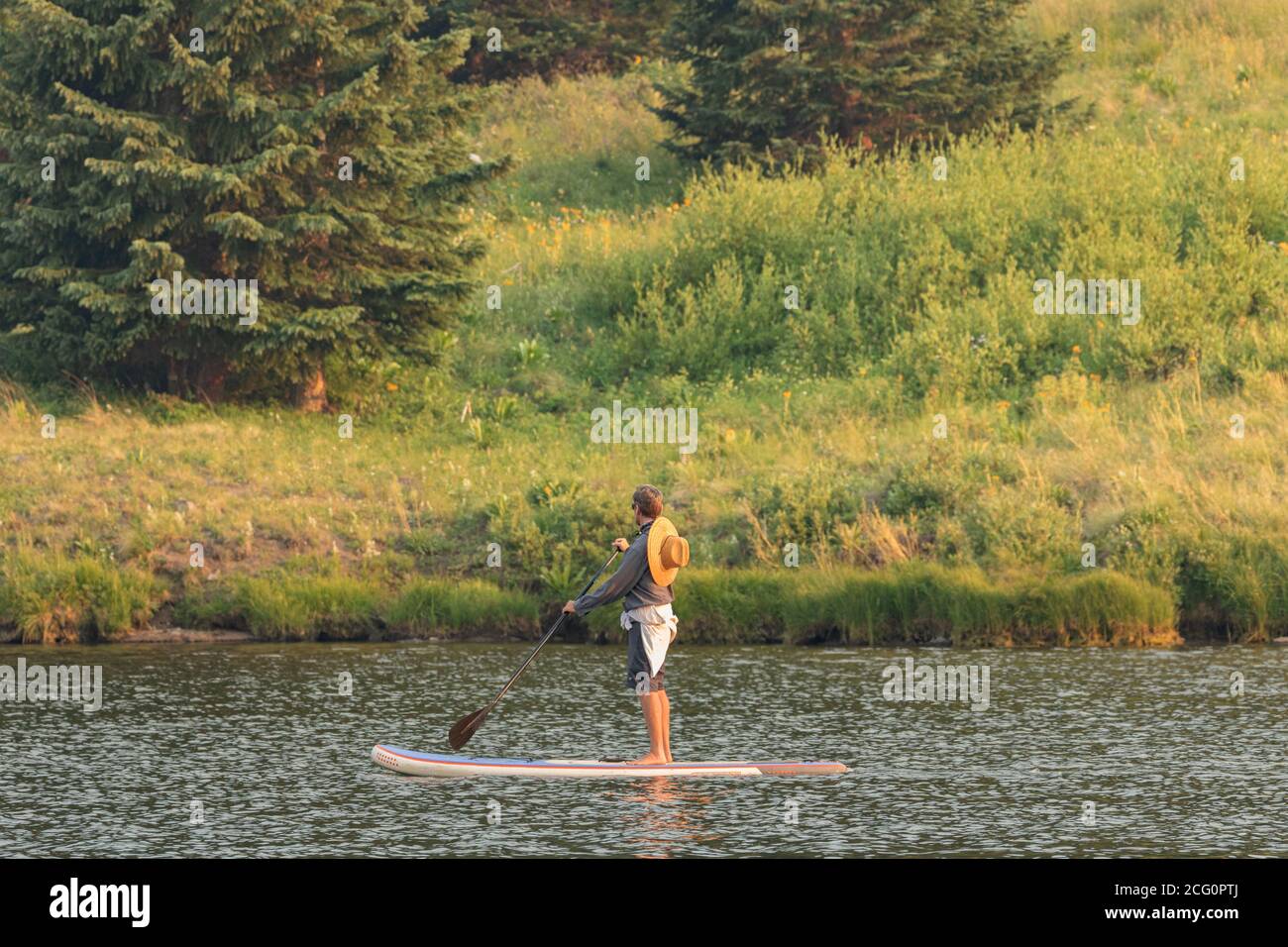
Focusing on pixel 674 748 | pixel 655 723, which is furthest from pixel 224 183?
pixel 655 723

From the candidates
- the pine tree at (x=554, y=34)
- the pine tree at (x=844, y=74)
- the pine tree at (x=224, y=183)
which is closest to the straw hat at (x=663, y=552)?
the pine tree at (x=224, y=183)

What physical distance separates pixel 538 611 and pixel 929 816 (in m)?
10.6

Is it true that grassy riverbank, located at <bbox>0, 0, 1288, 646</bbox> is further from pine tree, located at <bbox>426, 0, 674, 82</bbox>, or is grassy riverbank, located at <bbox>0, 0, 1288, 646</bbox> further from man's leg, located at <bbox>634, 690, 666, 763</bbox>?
man's leg, located at <bbox>634, 690, 666, 763</bbox>

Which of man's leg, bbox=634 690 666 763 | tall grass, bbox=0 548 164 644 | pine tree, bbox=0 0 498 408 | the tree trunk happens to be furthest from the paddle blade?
the tree trunk

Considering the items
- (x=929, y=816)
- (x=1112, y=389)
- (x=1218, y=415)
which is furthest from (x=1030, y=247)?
(x=929, y=816)

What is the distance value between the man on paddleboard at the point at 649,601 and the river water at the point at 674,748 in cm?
61

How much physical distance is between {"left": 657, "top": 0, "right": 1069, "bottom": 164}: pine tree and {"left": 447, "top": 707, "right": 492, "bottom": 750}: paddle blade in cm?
2193

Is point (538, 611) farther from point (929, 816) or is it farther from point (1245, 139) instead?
point (1245, 139)

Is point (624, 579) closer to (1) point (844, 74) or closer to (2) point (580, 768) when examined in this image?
(2) point (580, 768)

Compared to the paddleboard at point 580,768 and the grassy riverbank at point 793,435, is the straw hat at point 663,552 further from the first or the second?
the grassy riverbank at point 793,435

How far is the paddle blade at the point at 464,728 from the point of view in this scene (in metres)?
15.8

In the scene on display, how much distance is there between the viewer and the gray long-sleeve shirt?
1503 cm

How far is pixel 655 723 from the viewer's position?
15109 millimetres

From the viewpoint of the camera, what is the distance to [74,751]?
16.0 m
